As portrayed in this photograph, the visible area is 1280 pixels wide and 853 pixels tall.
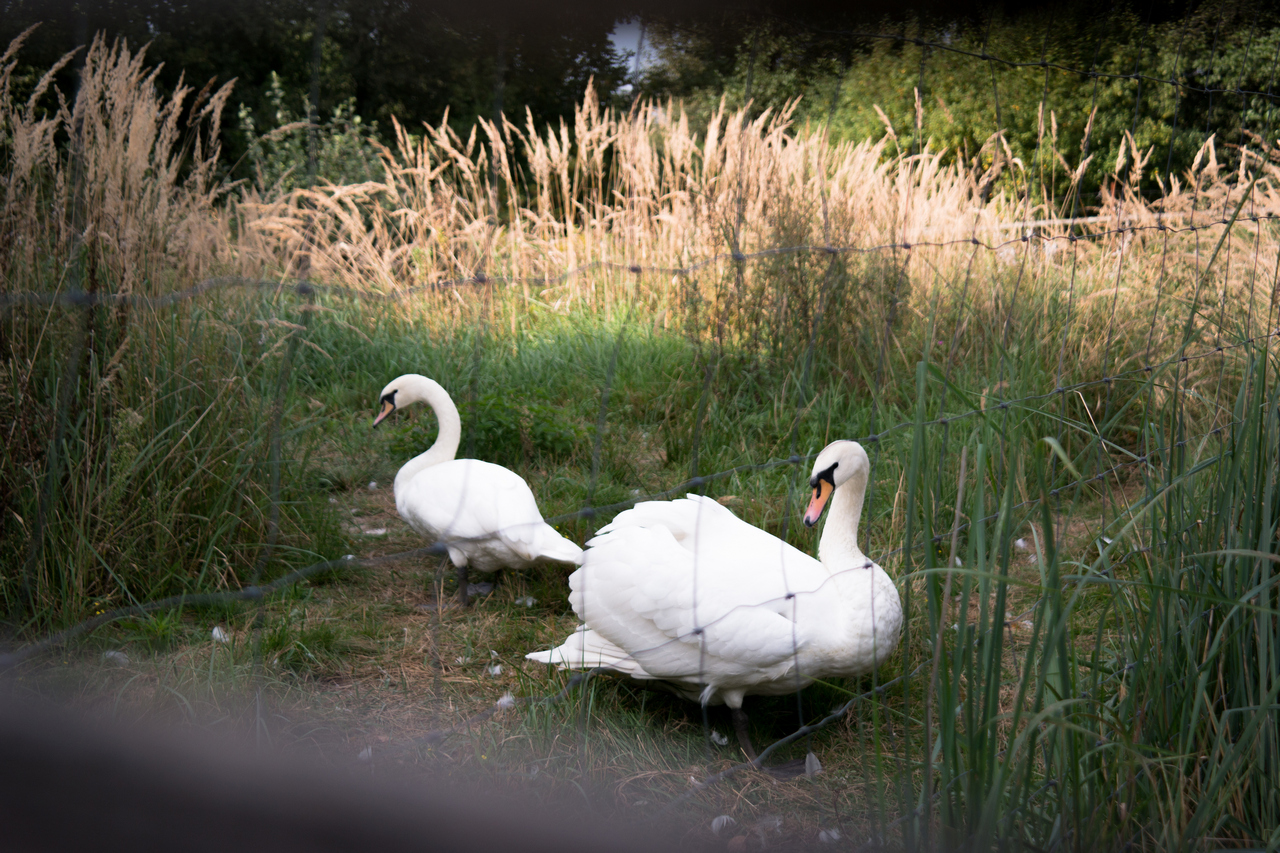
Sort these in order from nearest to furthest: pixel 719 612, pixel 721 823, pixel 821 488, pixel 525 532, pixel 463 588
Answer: pixel 721 823
pixel 719 612
pixel 821 488
pixel 525 532
pixel 463 588

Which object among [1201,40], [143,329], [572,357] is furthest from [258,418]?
[1201,40]

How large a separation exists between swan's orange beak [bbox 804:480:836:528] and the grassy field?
214 mm

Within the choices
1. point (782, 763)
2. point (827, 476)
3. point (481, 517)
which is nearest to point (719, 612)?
point (782, 763)

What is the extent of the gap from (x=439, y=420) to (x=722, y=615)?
1.86m

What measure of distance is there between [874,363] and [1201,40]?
4.82 meters

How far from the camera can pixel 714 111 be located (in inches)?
243

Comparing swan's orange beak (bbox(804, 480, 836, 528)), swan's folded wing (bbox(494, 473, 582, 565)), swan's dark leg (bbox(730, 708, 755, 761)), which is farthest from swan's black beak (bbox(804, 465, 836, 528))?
swan's folded wing (bbox(494, 473, 582, 565))

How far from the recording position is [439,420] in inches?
138

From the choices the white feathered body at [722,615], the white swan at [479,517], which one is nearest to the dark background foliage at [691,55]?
the white feathered body at [722,615]

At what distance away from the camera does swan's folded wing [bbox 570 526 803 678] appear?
2.02 meters

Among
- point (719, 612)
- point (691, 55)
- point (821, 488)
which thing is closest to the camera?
point (719, 612)

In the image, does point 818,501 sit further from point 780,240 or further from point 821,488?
point 780,240

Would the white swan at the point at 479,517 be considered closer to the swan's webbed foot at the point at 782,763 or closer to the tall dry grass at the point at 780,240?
the swan's webbed foot at the point at 782,763

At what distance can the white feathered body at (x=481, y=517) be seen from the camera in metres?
2.79
